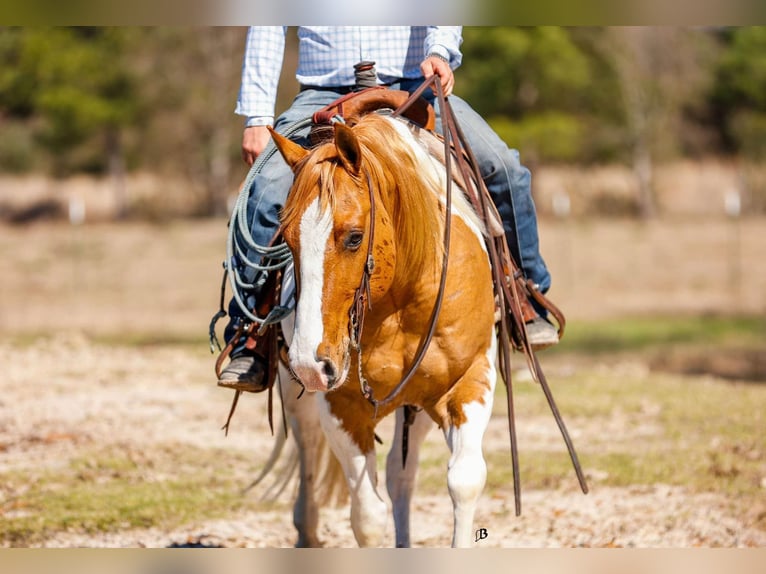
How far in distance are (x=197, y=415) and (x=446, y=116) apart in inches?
225

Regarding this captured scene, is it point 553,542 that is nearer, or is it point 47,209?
point 553,542

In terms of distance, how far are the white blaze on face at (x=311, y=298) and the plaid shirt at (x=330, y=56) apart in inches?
60.2

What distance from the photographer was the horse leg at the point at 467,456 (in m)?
4.30

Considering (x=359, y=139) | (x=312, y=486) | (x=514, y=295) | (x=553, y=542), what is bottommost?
(x=553, y=542)

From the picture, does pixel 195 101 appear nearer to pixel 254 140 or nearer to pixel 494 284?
pixel 254 140

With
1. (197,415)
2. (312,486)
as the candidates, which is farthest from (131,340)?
(312,486)

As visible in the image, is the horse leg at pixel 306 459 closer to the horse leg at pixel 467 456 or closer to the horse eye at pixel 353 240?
the horse leg at pixel 467 456

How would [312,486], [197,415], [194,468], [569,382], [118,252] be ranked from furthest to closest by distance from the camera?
[118,252]
[569,382]
[197,415]
[194,468]
[312,486]

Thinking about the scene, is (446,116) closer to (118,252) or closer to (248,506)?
(248,506)

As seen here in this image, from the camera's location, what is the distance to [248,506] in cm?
705

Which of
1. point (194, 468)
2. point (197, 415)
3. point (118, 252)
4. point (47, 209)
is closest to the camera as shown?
point (194, 468)

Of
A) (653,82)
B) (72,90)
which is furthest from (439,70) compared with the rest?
(653,82)

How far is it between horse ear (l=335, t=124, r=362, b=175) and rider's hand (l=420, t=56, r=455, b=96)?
954mm

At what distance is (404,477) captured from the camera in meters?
5.28
